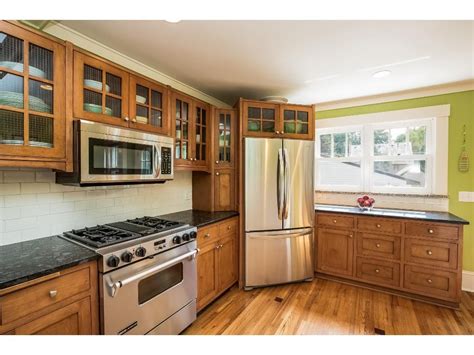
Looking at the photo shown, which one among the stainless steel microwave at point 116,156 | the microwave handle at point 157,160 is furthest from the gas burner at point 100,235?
the microwave handle at point 157,160

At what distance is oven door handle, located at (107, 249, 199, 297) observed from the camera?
1399mm

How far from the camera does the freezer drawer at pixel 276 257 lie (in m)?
2.68

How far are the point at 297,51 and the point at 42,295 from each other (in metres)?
2.38

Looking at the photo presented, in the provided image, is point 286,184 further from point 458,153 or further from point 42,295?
point 42,295

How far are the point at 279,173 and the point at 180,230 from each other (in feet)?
4.39

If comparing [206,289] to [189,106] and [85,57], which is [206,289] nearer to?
[189,106]

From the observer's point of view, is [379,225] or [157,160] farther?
[379,225]

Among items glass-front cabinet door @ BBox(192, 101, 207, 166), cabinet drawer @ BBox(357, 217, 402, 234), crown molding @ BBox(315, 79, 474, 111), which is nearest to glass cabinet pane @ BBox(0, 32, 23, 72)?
glass-front cabinet door @ BBox(192, 101, 207, 166)

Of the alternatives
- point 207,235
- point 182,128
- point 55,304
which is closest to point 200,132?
point 182,128

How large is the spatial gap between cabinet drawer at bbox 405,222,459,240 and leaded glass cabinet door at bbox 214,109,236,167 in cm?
211

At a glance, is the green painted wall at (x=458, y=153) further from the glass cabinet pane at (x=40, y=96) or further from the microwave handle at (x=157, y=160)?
the glass cabinet pane at (x=40, y=96)

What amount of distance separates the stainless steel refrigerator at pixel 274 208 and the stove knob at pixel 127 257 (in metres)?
1.43

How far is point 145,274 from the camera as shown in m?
1.58
